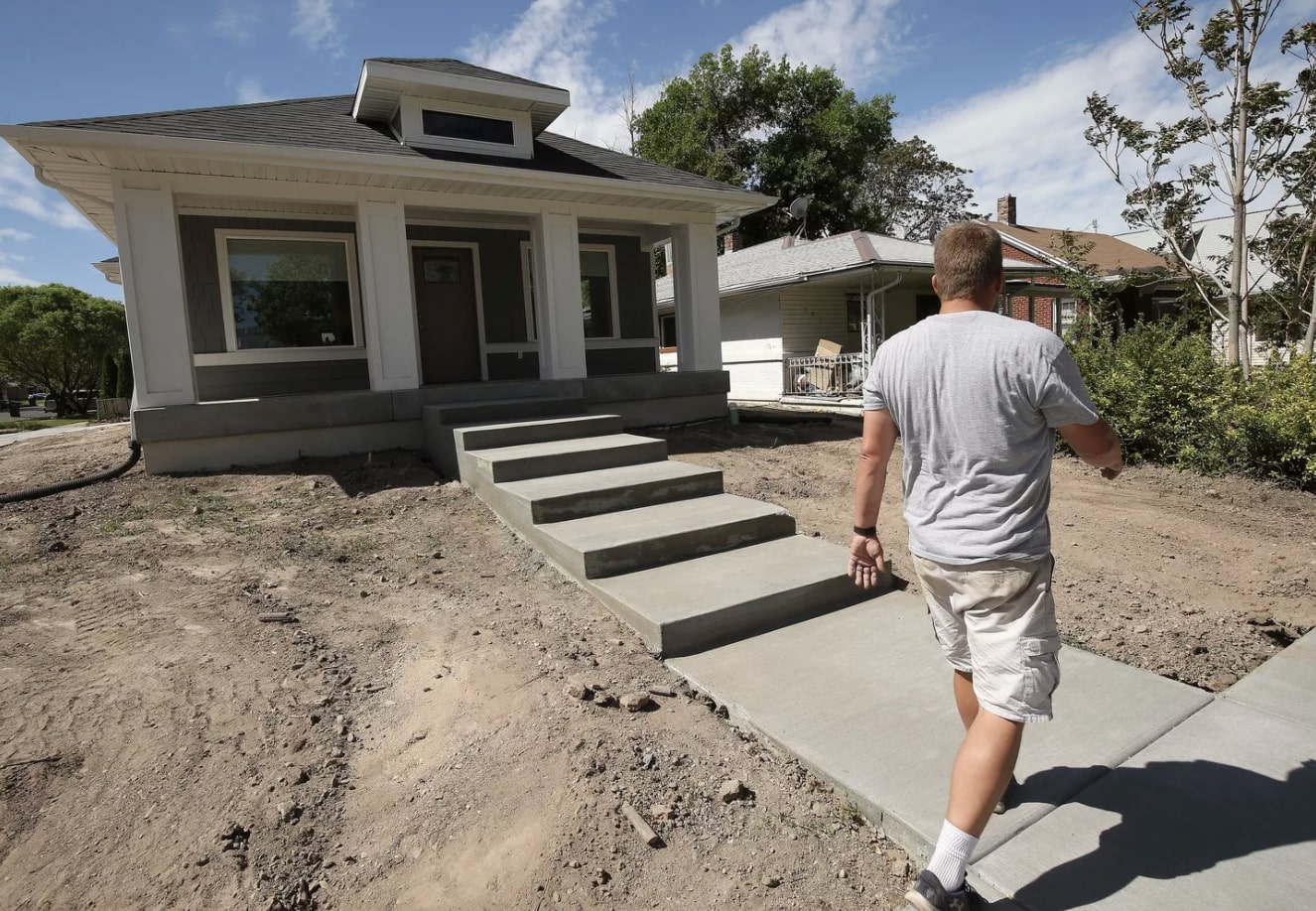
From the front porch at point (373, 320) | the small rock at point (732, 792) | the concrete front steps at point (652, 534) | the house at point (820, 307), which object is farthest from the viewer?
the house at point (820, 307)

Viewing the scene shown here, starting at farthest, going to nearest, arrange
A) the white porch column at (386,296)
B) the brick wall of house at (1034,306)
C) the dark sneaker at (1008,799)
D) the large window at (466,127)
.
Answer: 1. the brick wall of house at (1034,306)
2. the large window at (466,127)
3. the white porch column at (386,296)
4. the dark sneaker at (1008,799)

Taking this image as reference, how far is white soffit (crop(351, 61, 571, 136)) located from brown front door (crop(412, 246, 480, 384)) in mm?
1897

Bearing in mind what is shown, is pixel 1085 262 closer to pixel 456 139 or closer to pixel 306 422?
pixel 456 139

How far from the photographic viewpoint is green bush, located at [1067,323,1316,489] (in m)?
6.86

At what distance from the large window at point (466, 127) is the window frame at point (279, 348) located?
69.9 inches

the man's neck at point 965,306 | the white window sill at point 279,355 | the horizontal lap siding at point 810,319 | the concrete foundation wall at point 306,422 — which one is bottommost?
the concrete foundation wall at point 306,422

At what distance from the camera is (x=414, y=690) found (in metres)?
3.20

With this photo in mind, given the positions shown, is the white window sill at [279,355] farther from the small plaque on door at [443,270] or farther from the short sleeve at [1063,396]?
the short sleeve at [1063,396]

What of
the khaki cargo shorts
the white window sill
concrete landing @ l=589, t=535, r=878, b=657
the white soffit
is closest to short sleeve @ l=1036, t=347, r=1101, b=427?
the khaki cargo shorts

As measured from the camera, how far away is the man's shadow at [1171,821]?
204 centimetres

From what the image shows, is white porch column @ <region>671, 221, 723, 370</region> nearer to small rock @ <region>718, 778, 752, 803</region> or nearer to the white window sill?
the white window sill

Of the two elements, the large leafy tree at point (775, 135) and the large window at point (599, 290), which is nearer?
the large window at point (599, 290)

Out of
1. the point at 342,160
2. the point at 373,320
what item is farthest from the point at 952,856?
the point at 342,160

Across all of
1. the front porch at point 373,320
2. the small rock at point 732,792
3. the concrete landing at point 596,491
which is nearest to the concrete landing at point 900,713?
the small rock at point 732,792
